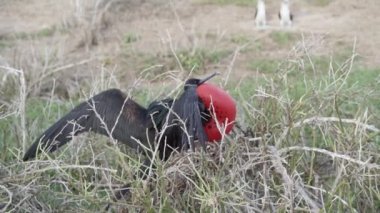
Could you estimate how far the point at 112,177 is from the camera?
3064mm

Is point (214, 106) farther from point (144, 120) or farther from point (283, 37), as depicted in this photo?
point (283, 37)

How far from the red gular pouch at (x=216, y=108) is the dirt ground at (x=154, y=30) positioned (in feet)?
8.22

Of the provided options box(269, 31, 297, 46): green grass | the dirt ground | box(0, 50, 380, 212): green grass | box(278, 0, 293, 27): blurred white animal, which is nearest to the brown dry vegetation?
box(0, 50, 380, 212): green grass

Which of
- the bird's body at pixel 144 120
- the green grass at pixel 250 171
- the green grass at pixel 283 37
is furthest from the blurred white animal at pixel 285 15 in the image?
the bird's body at pixel 144 120

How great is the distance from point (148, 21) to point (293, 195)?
171 inches

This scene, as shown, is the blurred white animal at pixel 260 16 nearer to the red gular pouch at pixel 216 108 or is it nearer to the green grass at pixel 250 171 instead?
the green grass at pixel 250 171

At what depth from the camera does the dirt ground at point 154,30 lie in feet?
19.3

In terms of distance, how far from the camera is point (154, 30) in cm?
671

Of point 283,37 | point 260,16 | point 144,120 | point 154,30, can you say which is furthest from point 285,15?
point 144,120

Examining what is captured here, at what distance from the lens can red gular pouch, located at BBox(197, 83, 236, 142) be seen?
296cm

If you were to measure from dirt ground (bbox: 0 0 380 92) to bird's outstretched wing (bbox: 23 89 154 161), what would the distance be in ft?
7.09

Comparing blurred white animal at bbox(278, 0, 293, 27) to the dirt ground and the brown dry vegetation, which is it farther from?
the brown dry vegetation

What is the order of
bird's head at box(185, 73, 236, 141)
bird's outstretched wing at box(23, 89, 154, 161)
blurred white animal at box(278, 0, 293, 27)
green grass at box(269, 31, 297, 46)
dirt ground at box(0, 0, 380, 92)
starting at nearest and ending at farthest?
bird's head at box(185, 73, 236, 141) < bird's outstretched wing at box(23, 89, 154, 161) < dirt ground at box(0, 0, 380, 92) < green grass at box(269, 31, 297, 46) < blurred white animal at box(278, 0, 293, 27)

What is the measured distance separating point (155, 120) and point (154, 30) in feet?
12.1
